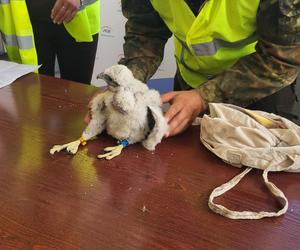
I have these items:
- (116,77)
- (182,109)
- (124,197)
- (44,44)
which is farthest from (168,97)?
(44,44)

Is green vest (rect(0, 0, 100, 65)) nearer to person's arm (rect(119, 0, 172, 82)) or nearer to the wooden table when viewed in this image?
person's arm (rect(119, 0, 172, 82))

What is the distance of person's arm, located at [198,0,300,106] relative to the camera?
70cm

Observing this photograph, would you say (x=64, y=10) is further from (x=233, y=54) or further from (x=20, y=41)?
(x=233, y=54)

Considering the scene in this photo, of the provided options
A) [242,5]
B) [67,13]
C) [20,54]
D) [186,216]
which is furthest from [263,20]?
[20,54]

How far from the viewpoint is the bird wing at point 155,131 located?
0.70m

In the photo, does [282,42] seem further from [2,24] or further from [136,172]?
[2,24]

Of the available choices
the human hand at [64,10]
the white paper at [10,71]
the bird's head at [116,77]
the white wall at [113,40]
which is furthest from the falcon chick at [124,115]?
the white wall at [113,40]

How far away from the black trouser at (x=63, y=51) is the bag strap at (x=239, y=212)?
34.8 inches

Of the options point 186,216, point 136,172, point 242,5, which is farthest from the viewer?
point 242,5

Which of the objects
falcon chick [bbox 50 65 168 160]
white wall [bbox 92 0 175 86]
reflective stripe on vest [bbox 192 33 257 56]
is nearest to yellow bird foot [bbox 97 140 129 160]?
falcon chick [bbox 50 65 168 160]

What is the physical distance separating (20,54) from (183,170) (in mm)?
787

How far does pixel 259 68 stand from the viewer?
2.56 ft

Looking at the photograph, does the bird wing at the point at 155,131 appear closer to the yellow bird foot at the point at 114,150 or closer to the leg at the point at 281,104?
the yellow bird foot at the point at 114,150

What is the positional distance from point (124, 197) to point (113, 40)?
7.13 feet
